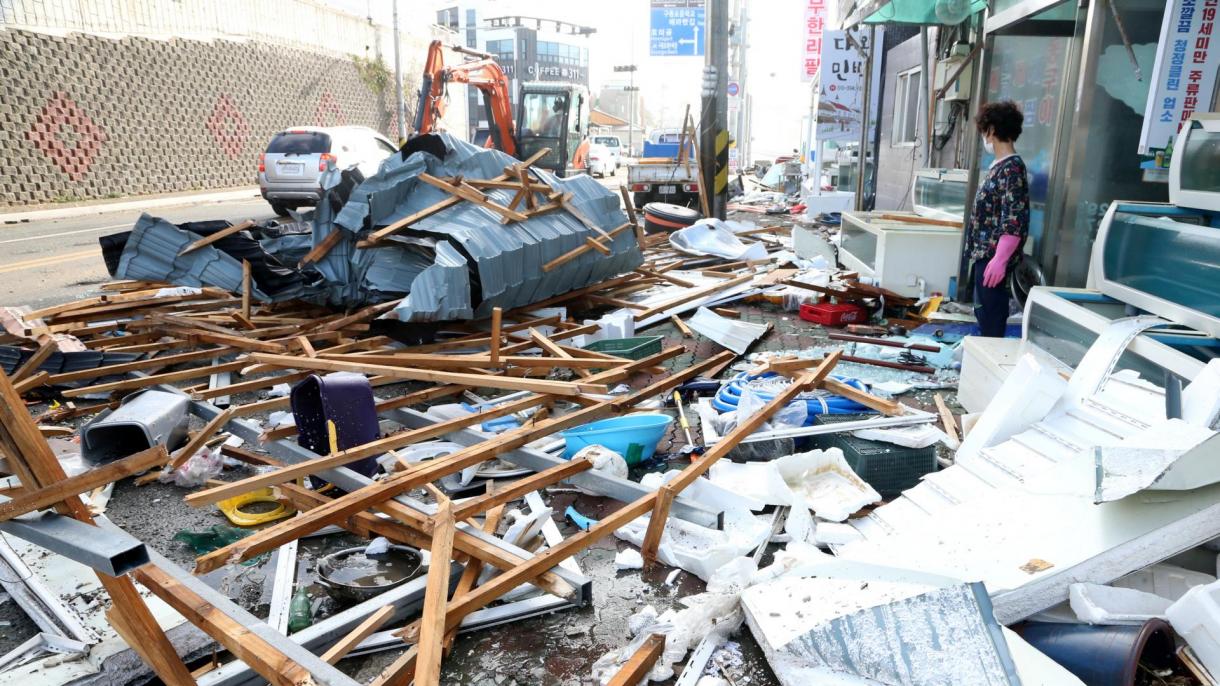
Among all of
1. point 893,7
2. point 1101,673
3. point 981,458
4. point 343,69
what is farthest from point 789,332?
point 343,69

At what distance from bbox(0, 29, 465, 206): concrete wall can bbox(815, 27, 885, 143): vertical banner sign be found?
59.5 ft

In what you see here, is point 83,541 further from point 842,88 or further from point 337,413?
point 842,88

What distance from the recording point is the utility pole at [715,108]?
44.3 feet

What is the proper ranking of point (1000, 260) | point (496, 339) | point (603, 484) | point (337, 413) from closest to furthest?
point (603, 484)
point (337, 413)
point (1000, 260)
point (496, 339)

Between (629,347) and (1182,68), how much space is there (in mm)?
4116

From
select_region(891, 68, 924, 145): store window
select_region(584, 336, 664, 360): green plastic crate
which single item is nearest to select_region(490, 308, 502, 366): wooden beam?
select_region(584, 336, 664, 360): green plastic crate

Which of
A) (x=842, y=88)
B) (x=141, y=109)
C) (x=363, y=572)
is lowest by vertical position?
(x=363, y=572)

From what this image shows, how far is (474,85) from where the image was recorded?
17641 mm

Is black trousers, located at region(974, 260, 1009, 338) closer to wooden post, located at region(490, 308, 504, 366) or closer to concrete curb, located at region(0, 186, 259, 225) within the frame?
wooden post, located at region(490, 308, 504, 366)

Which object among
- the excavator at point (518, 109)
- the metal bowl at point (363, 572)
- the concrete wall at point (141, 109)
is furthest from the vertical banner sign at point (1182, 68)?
the concrete wall at point (141, 109)

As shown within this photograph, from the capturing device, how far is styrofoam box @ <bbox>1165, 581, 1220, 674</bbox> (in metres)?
2.25

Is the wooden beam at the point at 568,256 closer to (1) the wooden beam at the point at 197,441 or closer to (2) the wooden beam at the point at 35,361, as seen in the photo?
(1) the wooden beam at the point at 197,441

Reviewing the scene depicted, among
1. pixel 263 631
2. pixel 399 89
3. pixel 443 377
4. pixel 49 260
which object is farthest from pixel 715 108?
pixel 399 89

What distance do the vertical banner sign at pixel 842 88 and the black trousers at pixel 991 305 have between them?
10.4 metres
